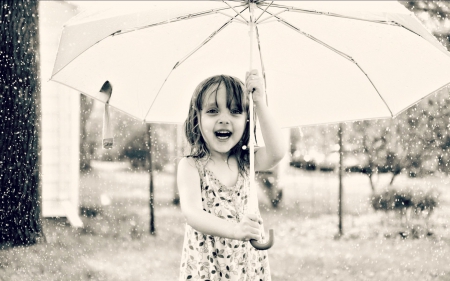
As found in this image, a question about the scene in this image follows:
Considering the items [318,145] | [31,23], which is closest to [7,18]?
[31,23]

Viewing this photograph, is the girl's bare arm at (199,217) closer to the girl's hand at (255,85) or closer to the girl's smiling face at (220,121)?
the girl's smiling face at (220,121)

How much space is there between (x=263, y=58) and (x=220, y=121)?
33 centimetres

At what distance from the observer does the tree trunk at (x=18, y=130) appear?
3.73m

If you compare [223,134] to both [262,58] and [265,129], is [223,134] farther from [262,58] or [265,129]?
[262,58]

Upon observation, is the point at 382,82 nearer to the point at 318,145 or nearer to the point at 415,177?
the point at 415,177

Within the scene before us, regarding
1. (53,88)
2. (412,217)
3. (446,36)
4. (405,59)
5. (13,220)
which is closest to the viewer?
(405,59)

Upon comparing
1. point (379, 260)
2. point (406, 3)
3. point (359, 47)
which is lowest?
point (379, 260)

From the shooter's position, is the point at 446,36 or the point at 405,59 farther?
the point at 446,36

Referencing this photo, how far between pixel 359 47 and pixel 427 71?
0.21 meters

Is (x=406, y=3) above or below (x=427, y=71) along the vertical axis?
above

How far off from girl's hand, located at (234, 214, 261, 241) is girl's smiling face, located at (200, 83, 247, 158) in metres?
0.30

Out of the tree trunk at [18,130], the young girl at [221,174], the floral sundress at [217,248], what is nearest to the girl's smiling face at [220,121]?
the young girl at [221,174]

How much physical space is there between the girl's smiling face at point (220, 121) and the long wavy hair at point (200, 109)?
0.04 feet

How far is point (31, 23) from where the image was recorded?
3.92 m
